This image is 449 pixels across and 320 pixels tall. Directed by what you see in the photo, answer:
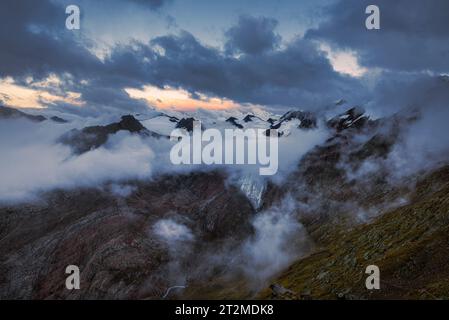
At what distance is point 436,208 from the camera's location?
18838 cm

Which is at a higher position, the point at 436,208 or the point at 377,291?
the point at 436,208

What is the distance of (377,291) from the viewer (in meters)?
127
